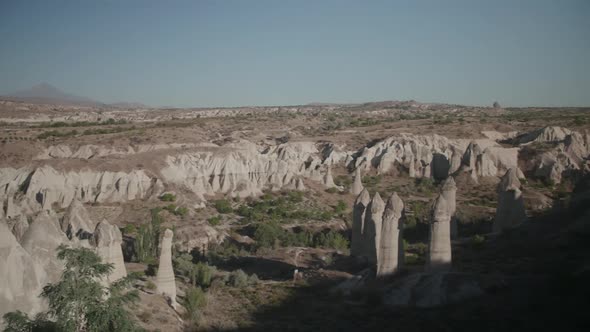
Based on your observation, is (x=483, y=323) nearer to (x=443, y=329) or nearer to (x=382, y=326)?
(x=443, y=329)

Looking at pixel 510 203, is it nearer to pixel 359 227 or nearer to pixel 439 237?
pixel 359 227

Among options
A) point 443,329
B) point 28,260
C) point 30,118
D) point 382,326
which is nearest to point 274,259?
point 382,326

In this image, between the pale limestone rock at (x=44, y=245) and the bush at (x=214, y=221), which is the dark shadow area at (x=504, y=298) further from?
the bush at (x=214, y=221)

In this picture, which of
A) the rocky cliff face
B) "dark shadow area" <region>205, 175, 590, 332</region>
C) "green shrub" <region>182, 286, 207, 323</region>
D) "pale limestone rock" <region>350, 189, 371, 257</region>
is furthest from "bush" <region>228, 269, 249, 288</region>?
the rocky cliff face

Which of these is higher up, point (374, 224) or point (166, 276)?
point (374, 224)

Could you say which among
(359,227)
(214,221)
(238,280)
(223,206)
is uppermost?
(359,227)

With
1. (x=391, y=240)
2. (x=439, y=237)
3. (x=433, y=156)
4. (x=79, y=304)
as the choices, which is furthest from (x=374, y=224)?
(x=433, y=156)
